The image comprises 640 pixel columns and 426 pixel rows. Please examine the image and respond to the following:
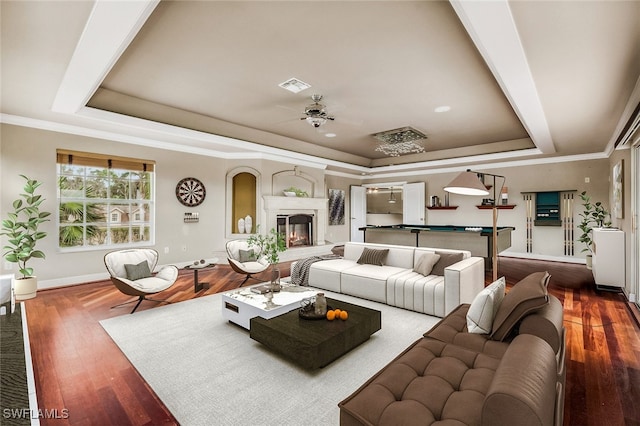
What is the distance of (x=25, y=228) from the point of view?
421cm

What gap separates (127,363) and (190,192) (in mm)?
4378

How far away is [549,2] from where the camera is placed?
199 centimetres

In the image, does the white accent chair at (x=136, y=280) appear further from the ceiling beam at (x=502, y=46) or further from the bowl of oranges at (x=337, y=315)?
the ceiling beam at (x=502, y=46)

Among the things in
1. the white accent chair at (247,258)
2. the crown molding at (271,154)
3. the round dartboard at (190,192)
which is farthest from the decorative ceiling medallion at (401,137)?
the round dartboard at (190,192)

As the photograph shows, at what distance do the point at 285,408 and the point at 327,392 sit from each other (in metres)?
0.32

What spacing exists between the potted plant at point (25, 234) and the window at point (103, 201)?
421 millimetres

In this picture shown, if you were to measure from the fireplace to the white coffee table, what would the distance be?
4.13 metres

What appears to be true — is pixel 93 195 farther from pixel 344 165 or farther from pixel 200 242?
pixel 344 165

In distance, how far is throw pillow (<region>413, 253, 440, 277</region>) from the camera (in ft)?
12.7

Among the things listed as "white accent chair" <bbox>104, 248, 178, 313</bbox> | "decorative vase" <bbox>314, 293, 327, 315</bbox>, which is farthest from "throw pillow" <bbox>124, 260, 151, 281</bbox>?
"decorative vase" <bbox>314, 293, 327, 315</bbox>

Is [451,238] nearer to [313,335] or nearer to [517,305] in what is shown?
[517,305]

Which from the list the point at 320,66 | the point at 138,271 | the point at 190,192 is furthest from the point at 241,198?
the point at 320,66

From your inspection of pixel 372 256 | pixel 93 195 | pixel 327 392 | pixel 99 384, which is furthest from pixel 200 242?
pixel 327 392

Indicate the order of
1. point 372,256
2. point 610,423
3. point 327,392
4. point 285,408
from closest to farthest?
1. point 610,423
2. point 285,408
3. point 327,392
4. point 372,256
